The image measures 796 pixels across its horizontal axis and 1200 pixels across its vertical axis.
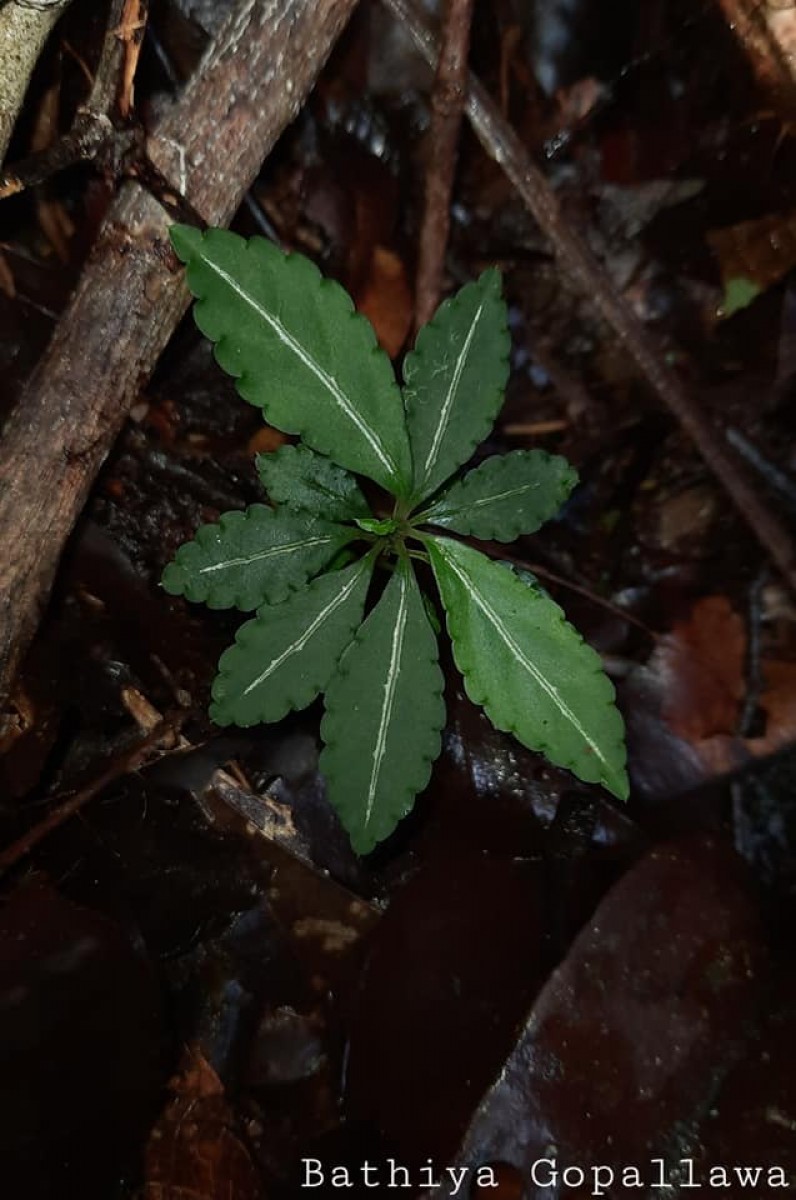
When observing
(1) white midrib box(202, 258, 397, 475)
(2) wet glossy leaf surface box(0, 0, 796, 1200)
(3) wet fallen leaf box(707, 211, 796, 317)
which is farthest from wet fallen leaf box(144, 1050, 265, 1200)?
(3) wet fallen leaf box(707, 211, 796, 317)

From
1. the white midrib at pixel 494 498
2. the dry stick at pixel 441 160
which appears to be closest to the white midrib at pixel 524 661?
the white midrib at pixel 494 498

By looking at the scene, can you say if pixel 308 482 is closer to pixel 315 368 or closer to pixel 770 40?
pixel 315 368

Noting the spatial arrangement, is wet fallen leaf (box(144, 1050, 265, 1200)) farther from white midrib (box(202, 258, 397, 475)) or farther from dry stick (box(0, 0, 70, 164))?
dry stick (box(0, 0, 70, 164))

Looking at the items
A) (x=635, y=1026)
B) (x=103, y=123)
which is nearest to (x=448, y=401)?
(x=103, y=123)

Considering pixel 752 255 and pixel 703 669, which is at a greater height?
pixel 752 255

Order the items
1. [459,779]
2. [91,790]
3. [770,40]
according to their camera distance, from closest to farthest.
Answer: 1. [91,790]
2. [459,779]
3. [770,40]

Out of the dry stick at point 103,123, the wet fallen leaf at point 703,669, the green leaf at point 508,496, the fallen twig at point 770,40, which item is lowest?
the wet fallen leaf at point 703,669

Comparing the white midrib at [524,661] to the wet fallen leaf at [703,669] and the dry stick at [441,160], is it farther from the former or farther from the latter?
the dry stick at [441,160]
